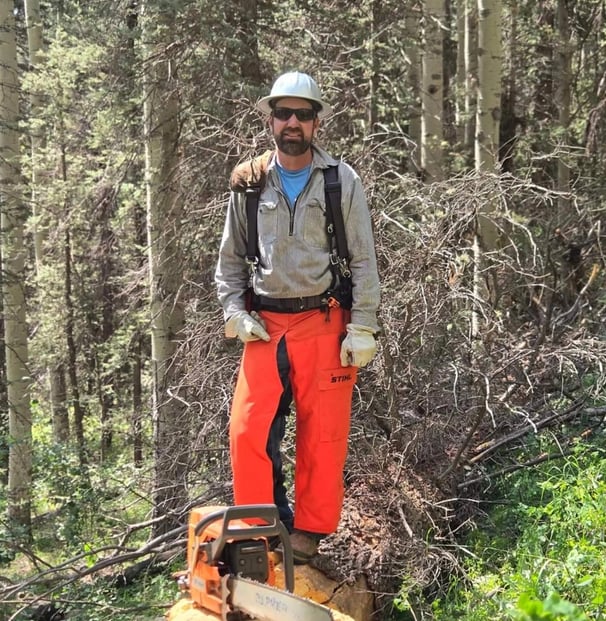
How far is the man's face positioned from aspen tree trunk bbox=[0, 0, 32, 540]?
25.8ft

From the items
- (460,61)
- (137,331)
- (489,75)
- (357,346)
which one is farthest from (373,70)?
(357,346)

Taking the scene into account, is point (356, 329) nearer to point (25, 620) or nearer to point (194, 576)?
point (194, 576)

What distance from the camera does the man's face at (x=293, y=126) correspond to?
3.90 meters

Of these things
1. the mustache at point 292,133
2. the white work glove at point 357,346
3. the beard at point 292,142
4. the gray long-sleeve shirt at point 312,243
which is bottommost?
the white work glove at point 357,346

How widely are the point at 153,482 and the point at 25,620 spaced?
142cm

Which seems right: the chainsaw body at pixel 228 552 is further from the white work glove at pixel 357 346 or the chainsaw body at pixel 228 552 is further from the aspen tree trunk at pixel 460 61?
the aspen tree trunk at pixel 460 61

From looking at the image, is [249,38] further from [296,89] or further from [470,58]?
[470,58]

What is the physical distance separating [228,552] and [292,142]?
7.13 feet

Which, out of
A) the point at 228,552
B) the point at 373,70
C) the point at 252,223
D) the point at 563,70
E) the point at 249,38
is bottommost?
the point at 228,552

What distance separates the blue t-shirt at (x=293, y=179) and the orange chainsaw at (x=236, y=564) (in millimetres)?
1785

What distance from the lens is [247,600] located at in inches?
110

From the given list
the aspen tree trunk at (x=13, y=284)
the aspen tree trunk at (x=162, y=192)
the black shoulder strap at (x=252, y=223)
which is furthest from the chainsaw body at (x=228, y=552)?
the aspen tree trunk at (x=13, y=284)

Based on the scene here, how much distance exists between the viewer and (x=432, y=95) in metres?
9.55

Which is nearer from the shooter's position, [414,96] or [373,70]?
[373,70]
